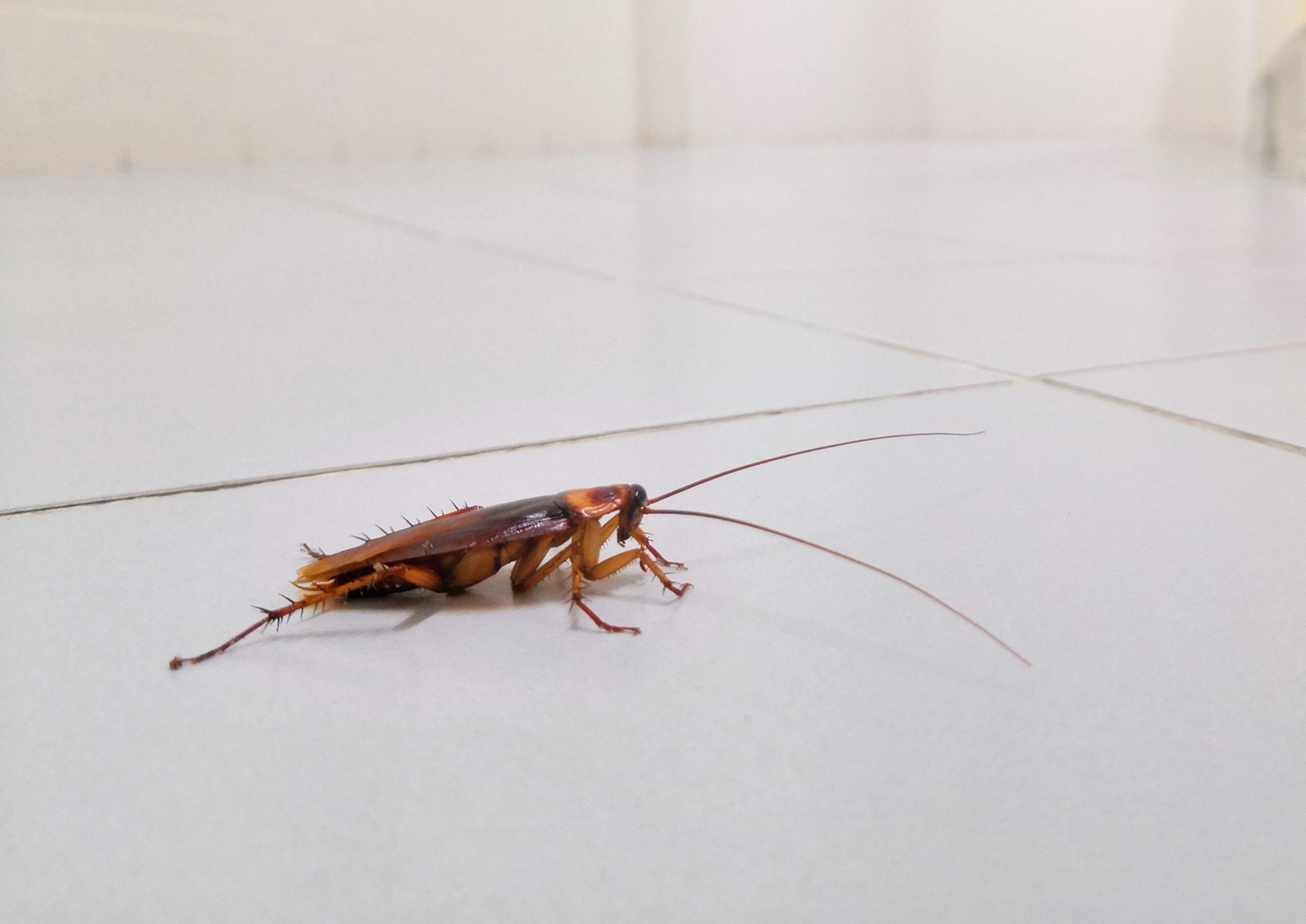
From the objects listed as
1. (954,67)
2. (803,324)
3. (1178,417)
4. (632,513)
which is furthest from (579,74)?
(632,513)

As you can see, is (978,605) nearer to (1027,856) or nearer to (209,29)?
(1027,856)

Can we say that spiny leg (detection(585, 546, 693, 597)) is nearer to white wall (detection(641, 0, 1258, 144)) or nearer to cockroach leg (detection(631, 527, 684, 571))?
cockroach leg (detection(631, 527, 684, 571))

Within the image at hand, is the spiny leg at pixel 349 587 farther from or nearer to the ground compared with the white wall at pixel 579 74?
nearer to the ground

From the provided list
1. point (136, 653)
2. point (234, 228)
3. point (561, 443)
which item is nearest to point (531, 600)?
point (136, 653)

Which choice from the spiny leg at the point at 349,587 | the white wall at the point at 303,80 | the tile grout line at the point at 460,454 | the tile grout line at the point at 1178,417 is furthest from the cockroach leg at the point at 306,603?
the white wall at the point at 303,80

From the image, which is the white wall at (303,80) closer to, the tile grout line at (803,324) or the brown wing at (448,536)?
the tile grout line at (803,324)

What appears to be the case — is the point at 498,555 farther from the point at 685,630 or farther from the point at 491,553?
the point at 685,630
